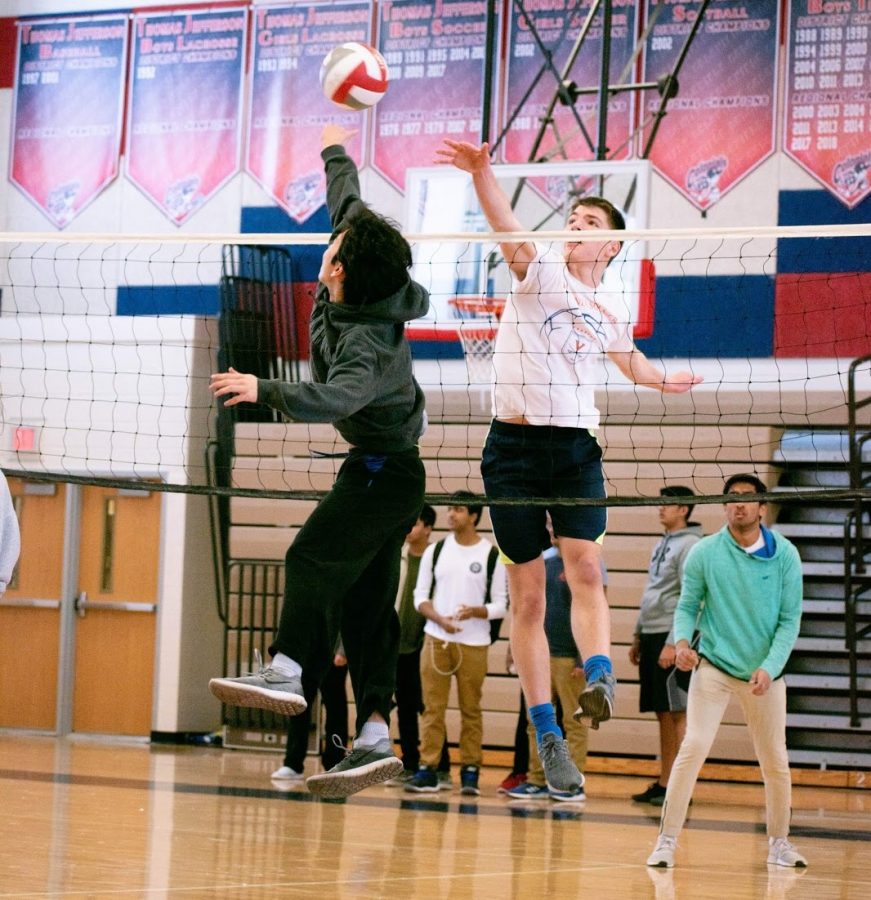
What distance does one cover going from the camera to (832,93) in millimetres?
11922

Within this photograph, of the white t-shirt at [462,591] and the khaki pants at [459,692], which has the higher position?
the white t-shirt at [462,591]

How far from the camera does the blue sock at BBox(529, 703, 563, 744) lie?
4.91 meters

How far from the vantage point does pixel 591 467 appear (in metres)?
4.98

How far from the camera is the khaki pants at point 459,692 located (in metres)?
9.50

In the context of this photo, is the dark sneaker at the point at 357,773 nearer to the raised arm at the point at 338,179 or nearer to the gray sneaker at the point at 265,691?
the gray sneaker at the point at 265,691

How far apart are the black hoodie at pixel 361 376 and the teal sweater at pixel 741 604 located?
9.57ft

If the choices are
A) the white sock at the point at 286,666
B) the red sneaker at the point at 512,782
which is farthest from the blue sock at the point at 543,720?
the red sneaker at the point at 512,782

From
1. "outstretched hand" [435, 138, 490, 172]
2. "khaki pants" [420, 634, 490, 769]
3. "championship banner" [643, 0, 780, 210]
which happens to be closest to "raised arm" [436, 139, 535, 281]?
"outstretched hand" [435, 138, 490, 172]

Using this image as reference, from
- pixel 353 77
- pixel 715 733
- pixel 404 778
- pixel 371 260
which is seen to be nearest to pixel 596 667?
pixel 371 260

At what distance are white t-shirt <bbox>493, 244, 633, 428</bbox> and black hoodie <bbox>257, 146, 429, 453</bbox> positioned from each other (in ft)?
1.70

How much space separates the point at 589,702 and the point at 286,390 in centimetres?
147

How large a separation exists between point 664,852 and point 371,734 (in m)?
2.68

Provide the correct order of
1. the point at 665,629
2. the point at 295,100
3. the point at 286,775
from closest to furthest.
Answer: the point at 665,629, the point at 286,775, the point at 295,100

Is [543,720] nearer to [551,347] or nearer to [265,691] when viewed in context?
[265,691]
